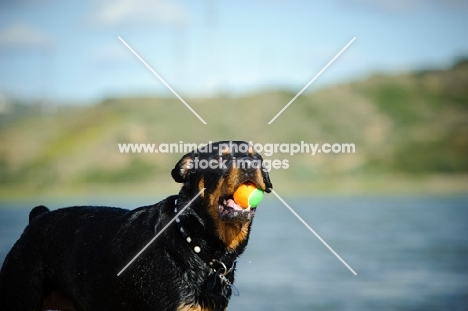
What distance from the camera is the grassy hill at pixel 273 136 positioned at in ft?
380

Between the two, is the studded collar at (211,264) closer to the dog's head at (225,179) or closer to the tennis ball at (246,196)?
the dog's head at (225,179)

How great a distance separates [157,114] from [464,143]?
4998cm

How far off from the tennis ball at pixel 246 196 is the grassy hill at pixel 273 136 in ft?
314

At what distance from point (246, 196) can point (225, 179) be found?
7.6 inches

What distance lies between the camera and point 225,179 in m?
6.15

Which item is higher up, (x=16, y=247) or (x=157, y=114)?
(x=157, y=114)

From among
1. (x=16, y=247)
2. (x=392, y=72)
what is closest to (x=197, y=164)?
(x=16, y=247)

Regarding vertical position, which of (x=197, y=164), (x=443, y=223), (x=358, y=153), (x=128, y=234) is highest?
(x=358, y=153)

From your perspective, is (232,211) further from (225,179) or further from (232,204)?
(225,179)

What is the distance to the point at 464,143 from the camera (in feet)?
460

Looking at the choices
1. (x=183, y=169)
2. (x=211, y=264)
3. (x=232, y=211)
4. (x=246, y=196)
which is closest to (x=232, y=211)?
(x=232, y=211)

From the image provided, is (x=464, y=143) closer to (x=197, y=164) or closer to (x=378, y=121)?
(x=378, y=121)

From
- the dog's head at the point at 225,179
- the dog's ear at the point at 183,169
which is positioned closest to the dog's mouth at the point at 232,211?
the dog's head at the point at 225,179

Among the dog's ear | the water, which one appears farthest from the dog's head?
the water
